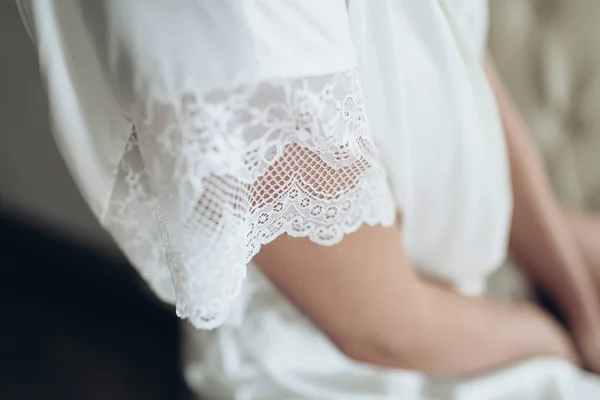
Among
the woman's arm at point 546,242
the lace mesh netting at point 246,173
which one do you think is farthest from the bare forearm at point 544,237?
the lace mesh netting at point 246,173

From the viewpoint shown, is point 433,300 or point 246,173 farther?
point 433,300

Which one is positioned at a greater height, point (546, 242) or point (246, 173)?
point (246, 173)

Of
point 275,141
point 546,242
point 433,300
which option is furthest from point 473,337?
point 275,141

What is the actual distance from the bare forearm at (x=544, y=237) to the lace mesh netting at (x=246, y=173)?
292 mm

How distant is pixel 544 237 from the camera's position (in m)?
0.65

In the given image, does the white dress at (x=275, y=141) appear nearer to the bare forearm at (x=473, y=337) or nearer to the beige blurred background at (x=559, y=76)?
the bare forearm at (x=473, y=337)

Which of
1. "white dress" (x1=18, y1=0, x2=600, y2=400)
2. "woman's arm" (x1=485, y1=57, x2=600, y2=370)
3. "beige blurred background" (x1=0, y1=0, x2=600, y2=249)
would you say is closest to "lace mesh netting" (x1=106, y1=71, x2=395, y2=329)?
"white dress" (x1=18, y1=0, x2=600, y2=400)

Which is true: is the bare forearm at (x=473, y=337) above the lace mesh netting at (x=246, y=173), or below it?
below

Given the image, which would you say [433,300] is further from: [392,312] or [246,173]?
[246,173]

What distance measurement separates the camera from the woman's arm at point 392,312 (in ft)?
1.46

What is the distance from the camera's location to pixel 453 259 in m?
0.59

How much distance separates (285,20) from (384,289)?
0.76 feet

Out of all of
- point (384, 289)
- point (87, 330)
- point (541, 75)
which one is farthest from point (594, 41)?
point (87, 330)

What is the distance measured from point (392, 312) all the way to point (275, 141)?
0.21 meters
